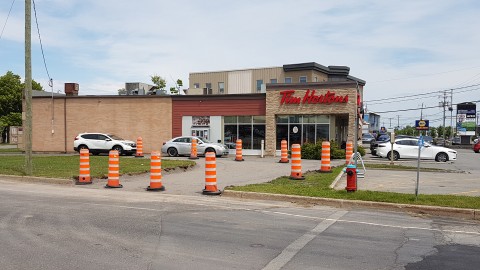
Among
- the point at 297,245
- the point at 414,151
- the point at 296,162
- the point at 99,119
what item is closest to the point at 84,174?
the point at 296,162

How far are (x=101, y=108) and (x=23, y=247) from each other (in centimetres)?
2920

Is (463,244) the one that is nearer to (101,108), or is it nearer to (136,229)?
(136,229)

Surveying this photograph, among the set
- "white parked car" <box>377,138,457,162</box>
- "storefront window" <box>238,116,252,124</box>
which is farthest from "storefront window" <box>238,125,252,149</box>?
"white parked car" <box>377,138,457,162</box>

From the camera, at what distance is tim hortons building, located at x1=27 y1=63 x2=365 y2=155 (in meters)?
29.6

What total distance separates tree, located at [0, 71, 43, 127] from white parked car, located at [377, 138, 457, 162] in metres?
54.3

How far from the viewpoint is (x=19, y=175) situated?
53.3 feet

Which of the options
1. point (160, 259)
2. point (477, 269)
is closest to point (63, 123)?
point (160, 259)

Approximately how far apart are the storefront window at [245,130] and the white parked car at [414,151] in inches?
335

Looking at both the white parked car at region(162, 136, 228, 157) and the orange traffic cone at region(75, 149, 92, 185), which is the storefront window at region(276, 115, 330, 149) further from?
the orange traffic cone at region(75, 149, 92, 185)

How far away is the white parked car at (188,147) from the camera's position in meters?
27.9

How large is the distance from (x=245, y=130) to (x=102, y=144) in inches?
401

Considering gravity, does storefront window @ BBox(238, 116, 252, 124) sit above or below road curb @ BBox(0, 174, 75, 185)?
above

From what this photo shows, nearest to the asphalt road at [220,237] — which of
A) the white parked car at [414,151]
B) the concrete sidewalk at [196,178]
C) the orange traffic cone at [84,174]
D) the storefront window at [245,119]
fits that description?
the concrete sidewalk at [196,178]

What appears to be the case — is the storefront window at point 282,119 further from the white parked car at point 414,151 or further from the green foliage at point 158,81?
the green foliage at point 158,81
